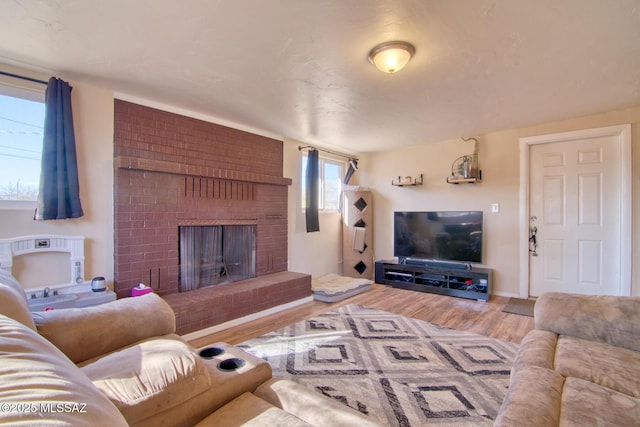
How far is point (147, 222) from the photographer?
9.47 feet

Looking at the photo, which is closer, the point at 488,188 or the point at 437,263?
the point at 488,188

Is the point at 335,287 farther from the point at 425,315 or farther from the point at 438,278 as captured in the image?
the point at 438,278

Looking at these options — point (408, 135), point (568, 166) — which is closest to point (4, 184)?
point (408, 135)

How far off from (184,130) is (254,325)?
2.20 m

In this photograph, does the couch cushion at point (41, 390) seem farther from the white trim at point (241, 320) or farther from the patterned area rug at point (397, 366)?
the white trim at point (241, 320)

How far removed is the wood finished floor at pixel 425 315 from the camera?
2811mm

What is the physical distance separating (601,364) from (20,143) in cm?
393

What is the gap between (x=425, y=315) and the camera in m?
3.33

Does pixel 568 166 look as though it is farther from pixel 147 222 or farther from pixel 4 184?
pixel 4 184

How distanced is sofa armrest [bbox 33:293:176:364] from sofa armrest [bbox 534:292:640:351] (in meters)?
2.25

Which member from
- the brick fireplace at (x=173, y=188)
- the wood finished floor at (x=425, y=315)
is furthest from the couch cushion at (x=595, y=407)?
the brick fireplace at (x=173, y=188)

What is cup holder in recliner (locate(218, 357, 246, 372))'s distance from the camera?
1294mm

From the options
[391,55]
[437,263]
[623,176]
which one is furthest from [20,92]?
[623,176]

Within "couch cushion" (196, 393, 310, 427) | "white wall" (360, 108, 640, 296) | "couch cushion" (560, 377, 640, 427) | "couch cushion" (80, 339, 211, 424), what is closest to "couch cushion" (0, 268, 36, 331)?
"couch cushion" (80, 339, 211, 424)
